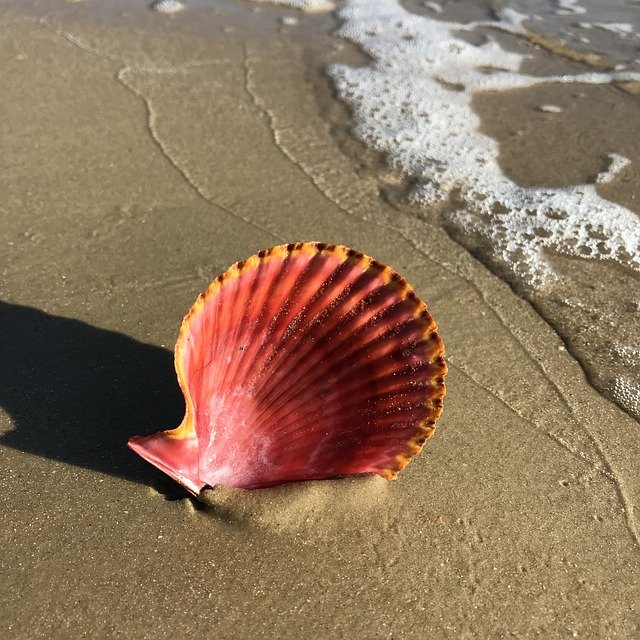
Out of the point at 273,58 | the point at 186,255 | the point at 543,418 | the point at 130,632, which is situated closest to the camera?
the point at 130,632

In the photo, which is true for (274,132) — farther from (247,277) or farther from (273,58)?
(247,277)

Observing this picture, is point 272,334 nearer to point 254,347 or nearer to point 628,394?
point 254,347

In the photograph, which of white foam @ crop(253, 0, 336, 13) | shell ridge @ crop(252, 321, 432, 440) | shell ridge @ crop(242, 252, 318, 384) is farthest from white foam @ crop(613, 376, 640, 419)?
white foam @ crop(253, 0, 336, 13)

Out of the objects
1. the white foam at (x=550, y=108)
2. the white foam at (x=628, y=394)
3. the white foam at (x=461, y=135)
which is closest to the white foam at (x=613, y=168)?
the white foam at (x=461, y=135)

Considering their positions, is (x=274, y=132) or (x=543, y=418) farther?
(x=274, y=132)

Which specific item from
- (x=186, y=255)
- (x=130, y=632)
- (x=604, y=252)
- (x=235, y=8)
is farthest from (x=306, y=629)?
(x=235, y=8)

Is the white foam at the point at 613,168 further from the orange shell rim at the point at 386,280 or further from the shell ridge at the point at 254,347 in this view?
the shell ridge at the point at 254,347
